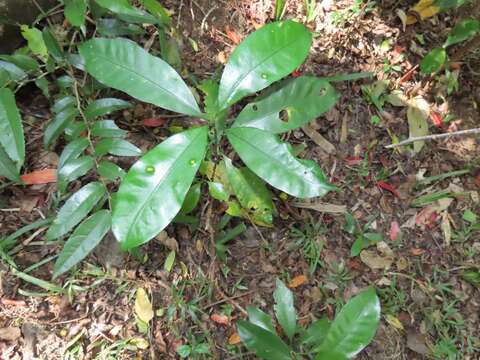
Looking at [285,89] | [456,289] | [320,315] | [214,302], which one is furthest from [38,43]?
[456,289]

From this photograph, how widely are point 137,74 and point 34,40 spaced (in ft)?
1.64

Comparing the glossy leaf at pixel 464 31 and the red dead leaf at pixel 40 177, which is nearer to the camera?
the red dead leaf at pixel 40 177

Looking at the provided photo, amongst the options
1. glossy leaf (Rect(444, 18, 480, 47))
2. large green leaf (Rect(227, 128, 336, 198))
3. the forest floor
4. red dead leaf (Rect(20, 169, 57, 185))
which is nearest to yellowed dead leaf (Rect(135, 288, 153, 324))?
the forest floor

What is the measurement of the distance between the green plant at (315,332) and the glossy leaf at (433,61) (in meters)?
1.29

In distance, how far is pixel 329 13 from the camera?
2240 millimetres

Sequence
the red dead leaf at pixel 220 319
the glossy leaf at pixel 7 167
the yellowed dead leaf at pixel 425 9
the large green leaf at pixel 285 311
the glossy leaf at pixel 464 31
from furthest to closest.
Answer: the yellowed dead leaf at pixel 425 9
the glossy leaf at pixel 464 31
the red dead leaf at pixel 220 319
the large green leaf at pixel 285 311
the glossy leaf at pixel 7 167

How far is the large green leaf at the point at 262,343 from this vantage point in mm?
1472

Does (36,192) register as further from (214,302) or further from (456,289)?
(456,289)

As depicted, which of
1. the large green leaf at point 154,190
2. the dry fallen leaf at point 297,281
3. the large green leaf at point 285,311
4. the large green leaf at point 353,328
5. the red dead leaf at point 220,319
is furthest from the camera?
the dry fallen leaf at point 297,281

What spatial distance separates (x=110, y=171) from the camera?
1.53 meters

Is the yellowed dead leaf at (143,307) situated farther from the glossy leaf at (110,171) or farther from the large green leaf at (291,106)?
the large green leaf at (291,106)

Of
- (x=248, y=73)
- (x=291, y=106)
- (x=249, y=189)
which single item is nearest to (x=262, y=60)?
(x=248, y=73)

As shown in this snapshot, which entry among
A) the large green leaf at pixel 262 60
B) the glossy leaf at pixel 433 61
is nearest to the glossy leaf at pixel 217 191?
the large green leaf at pixel 262 60

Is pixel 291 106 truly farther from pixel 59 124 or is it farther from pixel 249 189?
pixel 59 124
